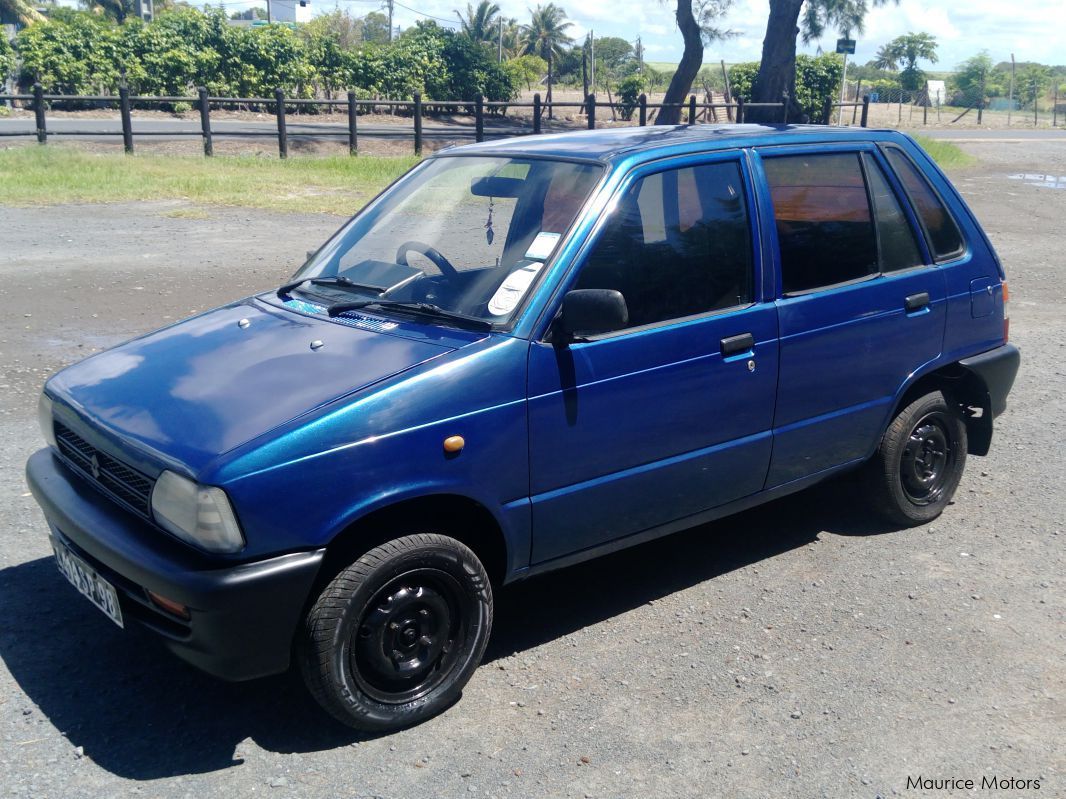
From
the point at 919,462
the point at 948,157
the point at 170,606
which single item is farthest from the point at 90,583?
the point at 948,157

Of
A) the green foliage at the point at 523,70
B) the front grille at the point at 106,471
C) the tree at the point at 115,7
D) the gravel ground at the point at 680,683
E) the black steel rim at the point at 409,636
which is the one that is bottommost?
the gravel ground at the point at 680,683

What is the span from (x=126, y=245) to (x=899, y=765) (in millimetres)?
10891

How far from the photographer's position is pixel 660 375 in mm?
3893

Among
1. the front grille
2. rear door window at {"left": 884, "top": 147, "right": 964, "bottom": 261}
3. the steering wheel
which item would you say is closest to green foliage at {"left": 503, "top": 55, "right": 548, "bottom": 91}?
rear door window at {"left": 884, "top": 147, "right": 964, "bottom": 261}

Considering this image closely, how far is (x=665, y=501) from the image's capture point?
407 centimetres

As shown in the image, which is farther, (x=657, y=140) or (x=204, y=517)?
(x=657, y=140)

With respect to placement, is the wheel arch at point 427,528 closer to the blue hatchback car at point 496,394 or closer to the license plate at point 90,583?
the blue hatchback car at point 496,394

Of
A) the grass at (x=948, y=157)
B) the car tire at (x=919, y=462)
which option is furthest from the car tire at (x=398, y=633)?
the grass at (x=948, y=157)

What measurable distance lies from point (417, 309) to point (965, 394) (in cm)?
296

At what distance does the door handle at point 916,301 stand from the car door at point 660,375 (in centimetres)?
86

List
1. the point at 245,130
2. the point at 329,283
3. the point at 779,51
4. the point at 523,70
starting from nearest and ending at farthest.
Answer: the point at 329,283 → the point at 245,130 → the point at 779,51 → the point at 523,70

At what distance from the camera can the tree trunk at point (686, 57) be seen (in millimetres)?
32797

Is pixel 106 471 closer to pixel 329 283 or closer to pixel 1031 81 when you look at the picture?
pixel 329 283

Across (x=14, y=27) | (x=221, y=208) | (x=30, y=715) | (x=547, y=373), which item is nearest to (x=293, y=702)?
(x=30, y=715)
